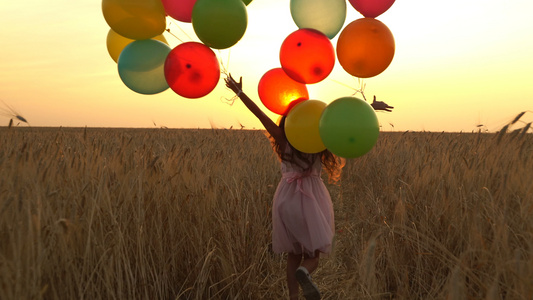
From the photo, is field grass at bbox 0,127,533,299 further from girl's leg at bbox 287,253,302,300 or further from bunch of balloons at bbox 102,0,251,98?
bunch of balloons at bbox 102,0,251,98

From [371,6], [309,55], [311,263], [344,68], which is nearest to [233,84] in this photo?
[309,55]

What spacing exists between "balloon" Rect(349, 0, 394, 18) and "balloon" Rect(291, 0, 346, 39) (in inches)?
8.3

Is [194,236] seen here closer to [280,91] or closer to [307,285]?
[307,285]

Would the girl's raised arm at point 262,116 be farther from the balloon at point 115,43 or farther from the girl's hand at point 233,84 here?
the balloon at point 115,43

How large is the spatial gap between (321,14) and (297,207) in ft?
4.30

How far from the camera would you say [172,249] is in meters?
2.34

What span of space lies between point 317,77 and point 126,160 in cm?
138

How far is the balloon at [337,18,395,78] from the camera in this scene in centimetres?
214

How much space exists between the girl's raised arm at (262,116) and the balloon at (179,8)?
0.47 meters

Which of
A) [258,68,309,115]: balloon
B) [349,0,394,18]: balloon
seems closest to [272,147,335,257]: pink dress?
[258,68,309,115]: balloon

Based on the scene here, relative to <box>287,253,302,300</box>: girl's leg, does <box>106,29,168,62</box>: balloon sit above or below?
above

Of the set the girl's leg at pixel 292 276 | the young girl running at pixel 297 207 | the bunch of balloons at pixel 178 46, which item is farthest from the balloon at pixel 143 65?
the girl's leg at pixel 292 276

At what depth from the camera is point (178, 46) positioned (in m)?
2.30

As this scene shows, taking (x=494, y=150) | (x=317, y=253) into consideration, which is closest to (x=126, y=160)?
(x=317, y=253)
